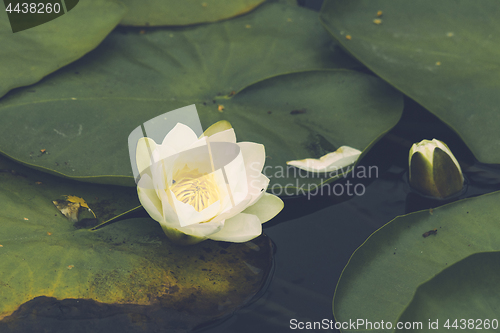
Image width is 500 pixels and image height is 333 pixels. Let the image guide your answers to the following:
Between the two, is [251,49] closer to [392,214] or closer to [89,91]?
[89,91]

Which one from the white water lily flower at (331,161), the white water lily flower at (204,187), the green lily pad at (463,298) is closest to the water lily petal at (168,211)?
the white water lily flower at (204,187)

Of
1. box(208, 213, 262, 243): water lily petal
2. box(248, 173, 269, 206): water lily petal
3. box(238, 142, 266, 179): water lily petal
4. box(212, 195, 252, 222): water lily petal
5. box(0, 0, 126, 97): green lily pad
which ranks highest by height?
box(0, 0, 126, 97): green lily pad

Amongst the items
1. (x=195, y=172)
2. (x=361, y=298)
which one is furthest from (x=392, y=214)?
(x=195, y=172)

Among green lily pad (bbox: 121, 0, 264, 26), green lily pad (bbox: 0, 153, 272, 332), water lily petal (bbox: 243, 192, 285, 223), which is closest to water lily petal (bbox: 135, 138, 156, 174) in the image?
green lily pad (bbox: 0, 153, 272, 332)

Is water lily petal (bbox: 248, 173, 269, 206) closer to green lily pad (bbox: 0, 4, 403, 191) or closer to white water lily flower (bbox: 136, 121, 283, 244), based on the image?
white water lily flower (bbox: 136, 121, 283, 244)

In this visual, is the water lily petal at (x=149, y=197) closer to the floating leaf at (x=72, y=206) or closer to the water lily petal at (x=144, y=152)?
the water lily petal at (x=144, y=152)

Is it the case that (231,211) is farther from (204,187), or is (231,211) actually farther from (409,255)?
(409,255)
